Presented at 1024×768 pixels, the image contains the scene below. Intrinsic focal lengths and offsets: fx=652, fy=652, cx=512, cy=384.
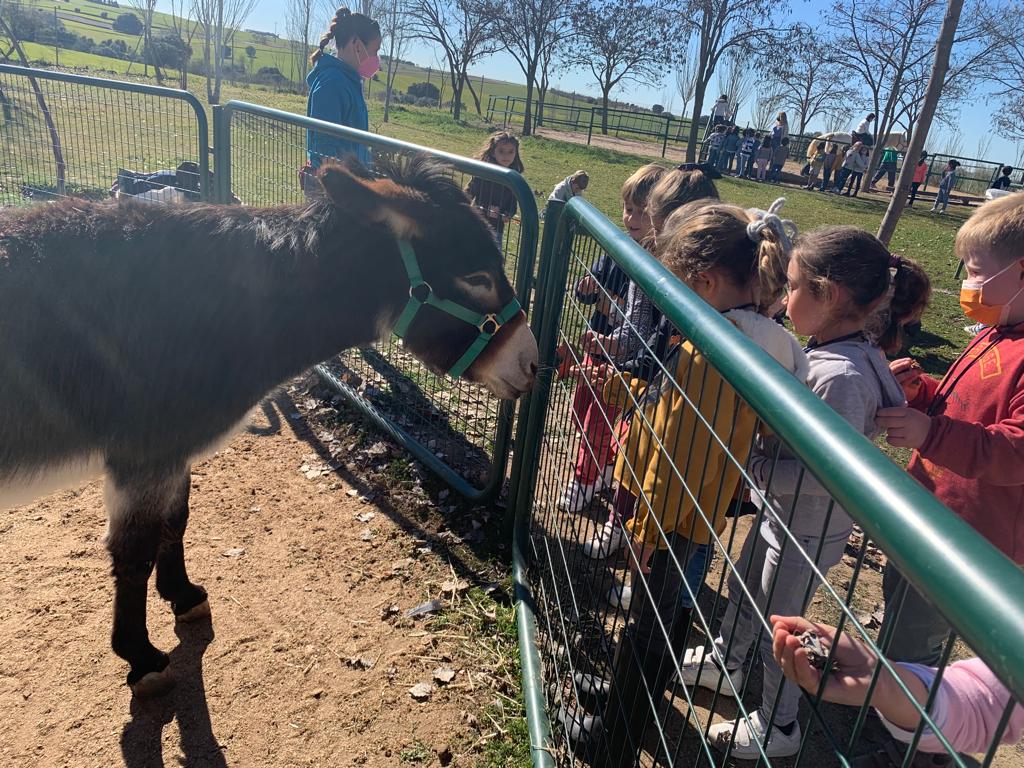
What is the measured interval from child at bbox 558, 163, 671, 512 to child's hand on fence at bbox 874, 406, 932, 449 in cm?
93

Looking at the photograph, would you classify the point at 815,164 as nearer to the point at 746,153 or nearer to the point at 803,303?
the point at 746,153

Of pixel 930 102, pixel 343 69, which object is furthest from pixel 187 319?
pixel 930 102

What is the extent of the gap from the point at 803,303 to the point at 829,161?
28.0 m

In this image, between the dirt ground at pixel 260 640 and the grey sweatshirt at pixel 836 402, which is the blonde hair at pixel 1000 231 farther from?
the dirt ground at pixel 260 640

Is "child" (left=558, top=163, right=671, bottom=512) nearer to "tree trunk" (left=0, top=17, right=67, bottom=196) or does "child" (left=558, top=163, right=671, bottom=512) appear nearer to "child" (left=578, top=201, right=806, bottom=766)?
"child" (left=578, top=201, right=806, bottom=766)

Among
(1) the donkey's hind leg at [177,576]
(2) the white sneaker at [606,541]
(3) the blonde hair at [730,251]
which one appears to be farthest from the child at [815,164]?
(1) the donkey's hind leg at [177,576]

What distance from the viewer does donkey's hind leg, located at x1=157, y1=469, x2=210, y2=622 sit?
129 inches

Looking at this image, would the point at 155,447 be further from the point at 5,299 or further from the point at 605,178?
the point at 605,178

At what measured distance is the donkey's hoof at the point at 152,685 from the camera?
2.89 metres

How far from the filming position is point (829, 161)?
2636cm

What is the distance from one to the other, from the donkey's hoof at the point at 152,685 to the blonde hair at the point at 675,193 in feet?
11.1

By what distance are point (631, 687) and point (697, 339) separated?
136 centimetres

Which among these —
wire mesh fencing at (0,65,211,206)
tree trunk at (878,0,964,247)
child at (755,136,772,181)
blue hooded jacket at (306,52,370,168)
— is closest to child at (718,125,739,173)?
child at (755,136,772,181)

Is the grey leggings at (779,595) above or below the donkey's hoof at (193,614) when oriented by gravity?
above
